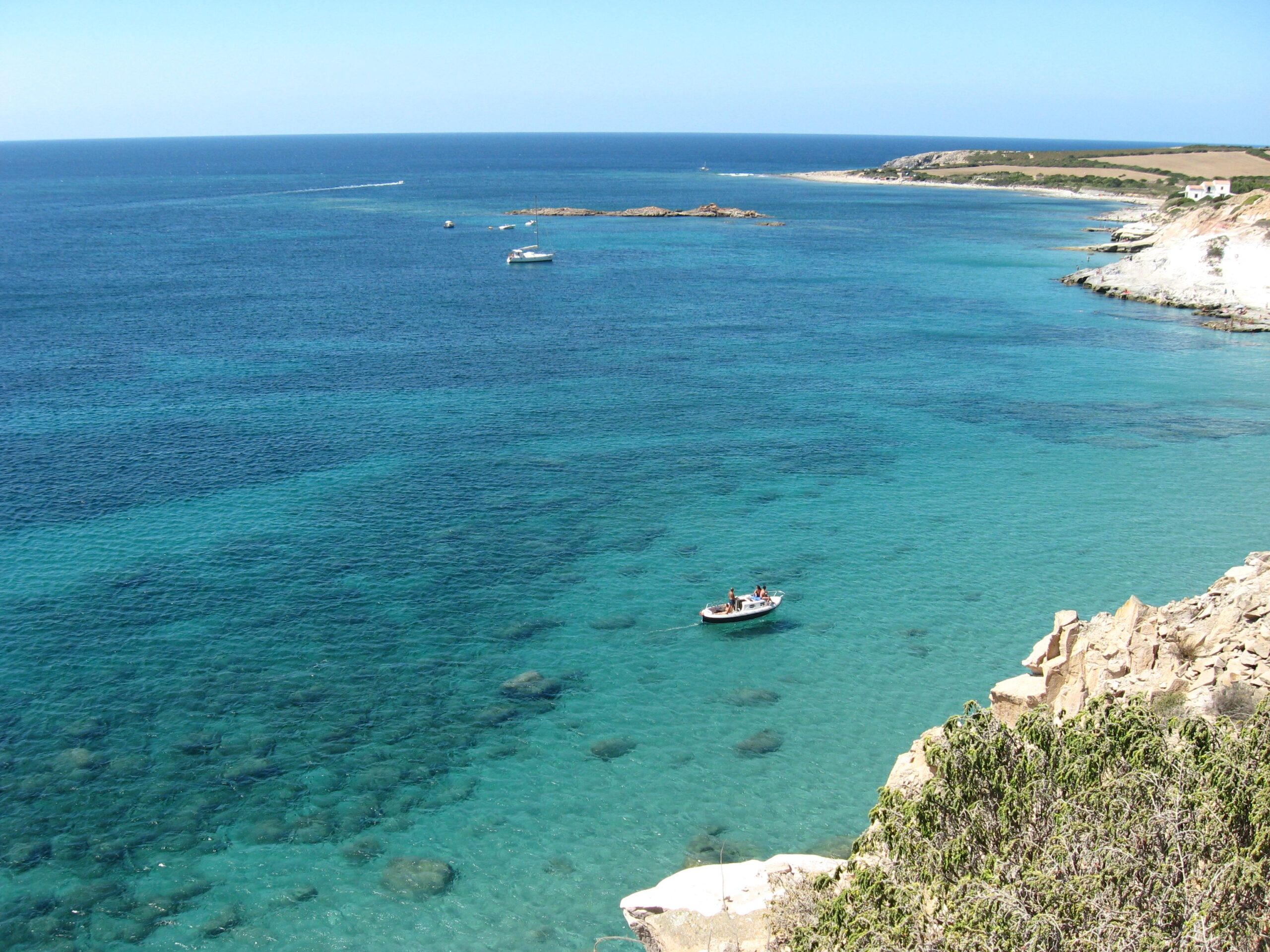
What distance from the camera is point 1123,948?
52.4 ft

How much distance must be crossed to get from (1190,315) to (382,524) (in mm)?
96984

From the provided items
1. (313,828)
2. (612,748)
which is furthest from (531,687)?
(313,828)

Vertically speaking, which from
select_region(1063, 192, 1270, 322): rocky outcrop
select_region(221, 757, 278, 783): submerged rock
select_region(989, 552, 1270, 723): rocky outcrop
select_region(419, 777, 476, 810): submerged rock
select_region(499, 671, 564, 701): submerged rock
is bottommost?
select_region(419, 777, 476, 810): submerged rock

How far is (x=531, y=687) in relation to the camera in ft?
129

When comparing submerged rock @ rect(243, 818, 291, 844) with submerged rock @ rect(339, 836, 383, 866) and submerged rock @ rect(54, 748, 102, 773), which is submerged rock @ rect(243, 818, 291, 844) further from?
submerged rock @ rect(54, 748, 102, 773)

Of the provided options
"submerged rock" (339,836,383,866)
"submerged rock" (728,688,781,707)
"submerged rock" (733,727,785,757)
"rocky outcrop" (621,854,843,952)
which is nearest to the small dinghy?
"submerged rock" (728,688,781,707)

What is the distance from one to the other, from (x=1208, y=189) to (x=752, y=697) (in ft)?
581

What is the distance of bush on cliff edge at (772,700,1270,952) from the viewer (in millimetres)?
16750

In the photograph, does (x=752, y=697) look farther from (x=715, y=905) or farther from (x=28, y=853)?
(x=28, y=853)

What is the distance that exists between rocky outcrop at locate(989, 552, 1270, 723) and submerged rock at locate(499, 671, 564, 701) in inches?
675

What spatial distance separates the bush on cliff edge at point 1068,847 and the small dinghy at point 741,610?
20.3 metres

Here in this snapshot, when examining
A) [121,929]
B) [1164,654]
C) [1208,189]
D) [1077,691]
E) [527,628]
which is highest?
[1208,189]

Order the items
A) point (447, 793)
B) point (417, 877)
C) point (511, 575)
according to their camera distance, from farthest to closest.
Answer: point (511, 575) → point (447, 793) → point (417, 877)

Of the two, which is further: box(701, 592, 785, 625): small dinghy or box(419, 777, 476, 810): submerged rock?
box(701, 592, 785, 625): small dinghy
